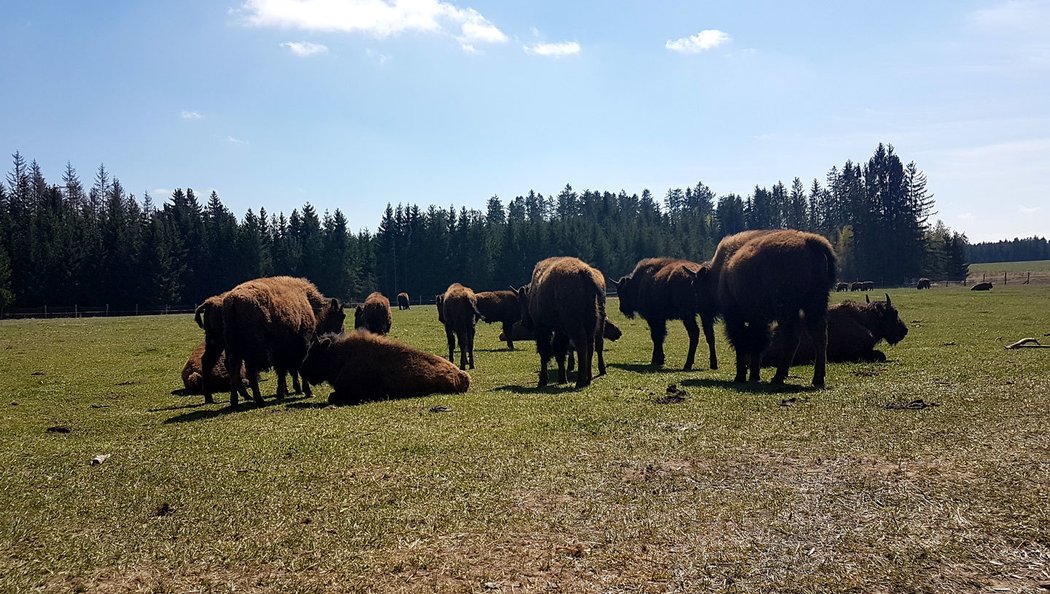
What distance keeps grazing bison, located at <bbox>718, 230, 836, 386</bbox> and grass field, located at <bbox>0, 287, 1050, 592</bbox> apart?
123cm

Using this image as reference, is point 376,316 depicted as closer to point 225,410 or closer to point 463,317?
point 463,317

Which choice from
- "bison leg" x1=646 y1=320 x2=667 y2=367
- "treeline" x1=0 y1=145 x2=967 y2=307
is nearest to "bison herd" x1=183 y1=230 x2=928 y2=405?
"bison leg" x1=646 y1=320 x2=667 y2=367

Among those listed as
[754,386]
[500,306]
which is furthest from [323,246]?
[754,386]

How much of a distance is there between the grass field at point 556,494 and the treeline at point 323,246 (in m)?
78.6

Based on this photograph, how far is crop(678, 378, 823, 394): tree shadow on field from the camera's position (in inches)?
425

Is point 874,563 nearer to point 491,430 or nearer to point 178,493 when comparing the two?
point 491,430

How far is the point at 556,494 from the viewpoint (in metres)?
5.69

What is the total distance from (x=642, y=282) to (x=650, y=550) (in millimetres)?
14713

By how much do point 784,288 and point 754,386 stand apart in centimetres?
183

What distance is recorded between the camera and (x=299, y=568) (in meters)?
4.41

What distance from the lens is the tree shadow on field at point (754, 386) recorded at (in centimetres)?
1080

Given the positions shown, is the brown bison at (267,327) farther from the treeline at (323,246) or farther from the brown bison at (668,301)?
the treeline at (323,246)

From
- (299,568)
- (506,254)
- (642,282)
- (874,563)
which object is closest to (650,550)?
(874,563)

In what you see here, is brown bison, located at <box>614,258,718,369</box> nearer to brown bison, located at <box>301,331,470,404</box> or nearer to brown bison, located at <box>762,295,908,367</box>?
brown bison, located at <box>762,295,908,367</box>
